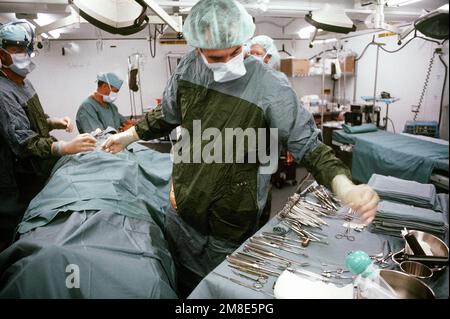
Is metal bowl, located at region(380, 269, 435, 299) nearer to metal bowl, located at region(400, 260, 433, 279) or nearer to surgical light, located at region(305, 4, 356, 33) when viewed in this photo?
metal bowl, located at region(400, 260, 433, 279)

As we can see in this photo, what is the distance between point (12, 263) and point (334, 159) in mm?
1532

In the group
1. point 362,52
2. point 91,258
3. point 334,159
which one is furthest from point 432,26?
point 362,52

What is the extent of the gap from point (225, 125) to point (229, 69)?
0.28 meters

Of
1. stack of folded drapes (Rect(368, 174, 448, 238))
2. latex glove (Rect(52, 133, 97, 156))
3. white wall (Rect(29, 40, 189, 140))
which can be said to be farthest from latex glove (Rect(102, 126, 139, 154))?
white wall (Rect(29, 40, 189, 140))

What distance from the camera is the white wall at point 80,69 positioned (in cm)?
563

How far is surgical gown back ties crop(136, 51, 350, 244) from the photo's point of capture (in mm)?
1516

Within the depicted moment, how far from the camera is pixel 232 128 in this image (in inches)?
63.1

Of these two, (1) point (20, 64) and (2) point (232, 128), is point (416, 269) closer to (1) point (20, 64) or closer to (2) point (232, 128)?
(2) point (232, 128)

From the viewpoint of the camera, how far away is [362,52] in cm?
632

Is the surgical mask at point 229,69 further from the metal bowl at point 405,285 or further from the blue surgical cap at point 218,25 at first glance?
the metal bowl at point 405,285

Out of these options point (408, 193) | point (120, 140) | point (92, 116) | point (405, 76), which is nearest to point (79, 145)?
point (120, 140)

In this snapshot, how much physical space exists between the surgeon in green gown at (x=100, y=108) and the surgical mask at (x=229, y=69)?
2.52 m

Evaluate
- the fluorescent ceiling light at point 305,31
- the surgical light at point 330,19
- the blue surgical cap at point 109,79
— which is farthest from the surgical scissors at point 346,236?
the fluorescent ceiling light at point 305,31

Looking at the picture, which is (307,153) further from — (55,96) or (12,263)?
(55,96)
